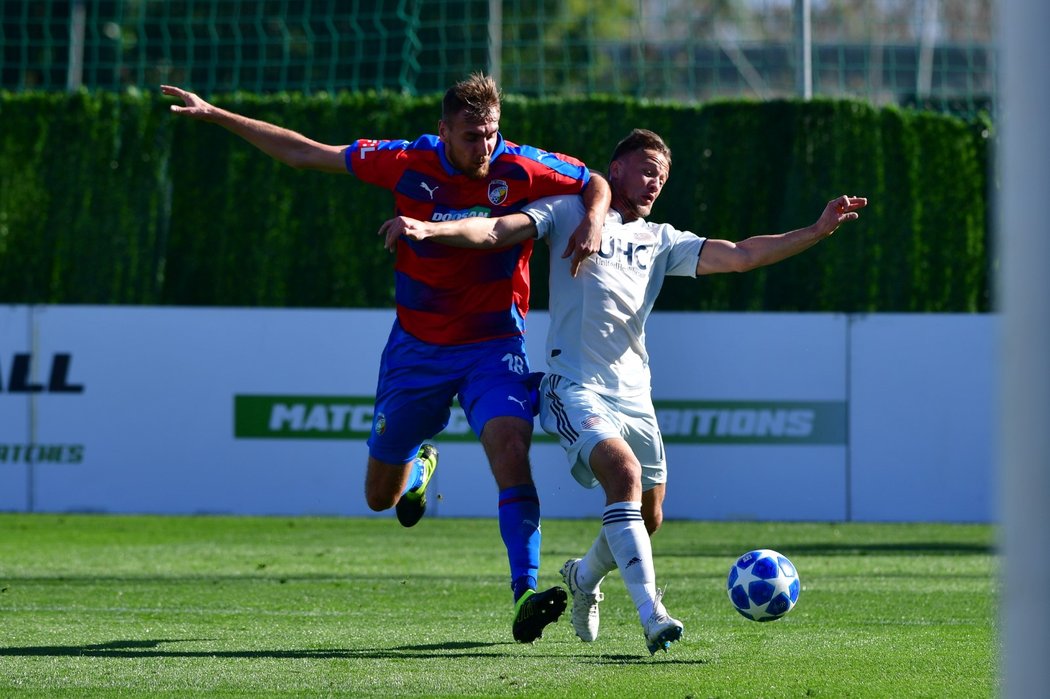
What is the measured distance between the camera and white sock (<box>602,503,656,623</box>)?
5547 millimetres

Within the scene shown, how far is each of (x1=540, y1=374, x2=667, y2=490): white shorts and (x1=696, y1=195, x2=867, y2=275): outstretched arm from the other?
66 cm

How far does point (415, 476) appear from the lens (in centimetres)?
765

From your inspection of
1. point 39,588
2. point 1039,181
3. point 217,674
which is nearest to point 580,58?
point 39,588

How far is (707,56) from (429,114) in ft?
28.1

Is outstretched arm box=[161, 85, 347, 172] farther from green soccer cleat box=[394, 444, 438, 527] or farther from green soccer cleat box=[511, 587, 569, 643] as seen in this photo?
green soccer cleat box=[511, 587, 569, 643]

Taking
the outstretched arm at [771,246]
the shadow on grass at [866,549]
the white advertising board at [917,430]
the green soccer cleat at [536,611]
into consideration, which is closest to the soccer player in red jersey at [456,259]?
the outstretched arm at [771,246]

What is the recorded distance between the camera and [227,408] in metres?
14.1

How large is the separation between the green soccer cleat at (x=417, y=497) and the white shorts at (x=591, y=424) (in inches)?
59.6

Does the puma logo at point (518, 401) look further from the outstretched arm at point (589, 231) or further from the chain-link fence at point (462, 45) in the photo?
the chain-link fence at point (462, 45)

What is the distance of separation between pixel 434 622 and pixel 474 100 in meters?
2.35

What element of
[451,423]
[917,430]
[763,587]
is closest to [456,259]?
[763,587]

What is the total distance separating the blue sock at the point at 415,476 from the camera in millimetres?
7575

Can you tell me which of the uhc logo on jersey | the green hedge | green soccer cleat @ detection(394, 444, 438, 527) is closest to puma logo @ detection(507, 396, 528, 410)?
the uhc logo on jersey

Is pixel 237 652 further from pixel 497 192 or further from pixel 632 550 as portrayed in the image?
pixel 497 192
